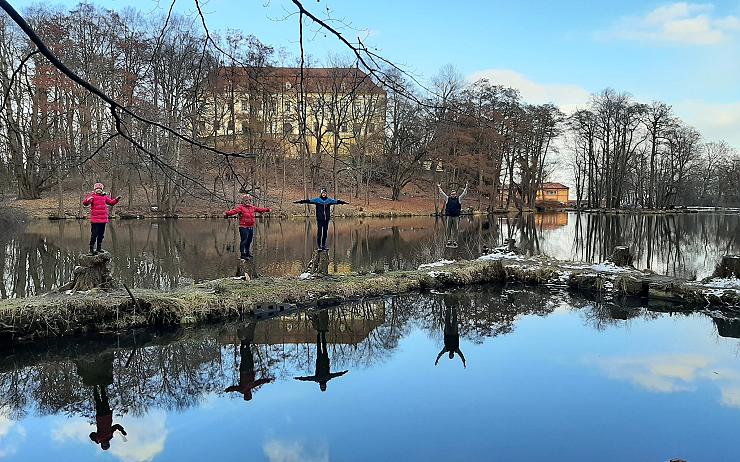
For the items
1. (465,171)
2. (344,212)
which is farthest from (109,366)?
(465,171)

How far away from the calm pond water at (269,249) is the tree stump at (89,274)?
2055mm

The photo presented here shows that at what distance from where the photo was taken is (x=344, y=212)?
40.9m

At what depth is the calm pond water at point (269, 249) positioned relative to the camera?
1352cm

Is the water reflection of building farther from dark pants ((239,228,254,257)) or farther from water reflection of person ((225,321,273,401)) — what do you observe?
water reflection of person ((225,321,273,401))

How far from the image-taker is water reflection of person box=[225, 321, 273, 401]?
6672 millimetres

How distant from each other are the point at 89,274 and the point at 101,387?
3310 mm

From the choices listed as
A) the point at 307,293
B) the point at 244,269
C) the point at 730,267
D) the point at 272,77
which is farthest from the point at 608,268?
the point at 272,77

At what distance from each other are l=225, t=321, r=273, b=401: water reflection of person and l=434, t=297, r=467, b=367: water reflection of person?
2.77 m

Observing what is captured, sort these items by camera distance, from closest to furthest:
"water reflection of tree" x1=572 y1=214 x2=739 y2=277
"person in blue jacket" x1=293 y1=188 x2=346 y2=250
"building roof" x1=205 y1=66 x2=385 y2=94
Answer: "building roof" x1=205 y1=66 x2=385 y2=94, "person in blue jacket" x1=293 y1=188 x2=346 y2=250, "water reflection of tree" x1=572 y1=214 x2=739 y2=277

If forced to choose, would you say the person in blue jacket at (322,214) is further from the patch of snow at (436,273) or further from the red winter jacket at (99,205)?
the red winter jacket at (99,205)

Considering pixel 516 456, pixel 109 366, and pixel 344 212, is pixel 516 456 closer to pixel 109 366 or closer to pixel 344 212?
pixel 109 366

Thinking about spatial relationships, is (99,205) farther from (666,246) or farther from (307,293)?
(666,246)

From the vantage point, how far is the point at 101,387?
265 inches

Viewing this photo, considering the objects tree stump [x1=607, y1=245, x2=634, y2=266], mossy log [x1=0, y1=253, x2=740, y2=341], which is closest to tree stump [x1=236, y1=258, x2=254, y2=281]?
mossy log [x1=0, y1=253, x2=740, y2=341]
